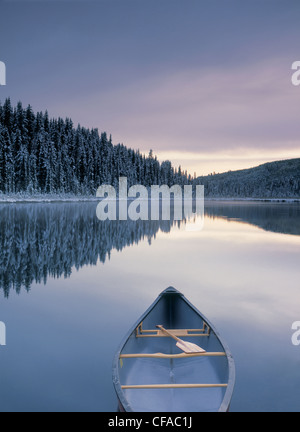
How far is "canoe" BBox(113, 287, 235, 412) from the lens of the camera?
395cm

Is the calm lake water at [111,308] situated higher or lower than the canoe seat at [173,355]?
lower

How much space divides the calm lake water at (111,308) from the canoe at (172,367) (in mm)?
746

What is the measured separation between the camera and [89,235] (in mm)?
22984

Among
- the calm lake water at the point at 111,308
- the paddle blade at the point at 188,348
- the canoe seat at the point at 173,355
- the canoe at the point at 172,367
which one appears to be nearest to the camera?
the canoe at the point at 172,367

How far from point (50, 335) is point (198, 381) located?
13.5ft

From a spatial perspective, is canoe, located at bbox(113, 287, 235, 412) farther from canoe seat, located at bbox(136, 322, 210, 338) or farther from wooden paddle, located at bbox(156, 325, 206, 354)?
wooden paddle, located at bbox(156, 325, 206, 354)

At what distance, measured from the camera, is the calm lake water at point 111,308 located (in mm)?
Result: 5230

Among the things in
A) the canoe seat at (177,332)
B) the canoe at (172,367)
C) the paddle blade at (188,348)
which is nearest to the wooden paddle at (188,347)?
the paddle blade at (188,348)

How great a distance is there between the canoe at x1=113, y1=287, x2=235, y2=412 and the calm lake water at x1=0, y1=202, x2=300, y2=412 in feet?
2.45

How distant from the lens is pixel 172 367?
4.90 meters

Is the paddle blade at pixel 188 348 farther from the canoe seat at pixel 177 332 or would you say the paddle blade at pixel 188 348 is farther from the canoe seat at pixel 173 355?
the canoe seat at pixel 177 332

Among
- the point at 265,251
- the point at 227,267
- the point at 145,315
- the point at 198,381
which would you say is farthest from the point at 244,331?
the point at 265,251

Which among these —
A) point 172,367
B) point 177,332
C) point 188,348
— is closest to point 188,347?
point 188,348

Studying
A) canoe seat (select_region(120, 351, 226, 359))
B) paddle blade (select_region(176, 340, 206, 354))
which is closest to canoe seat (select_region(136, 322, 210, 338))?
paddle blade (select_region(176, 340, 206, 354))
